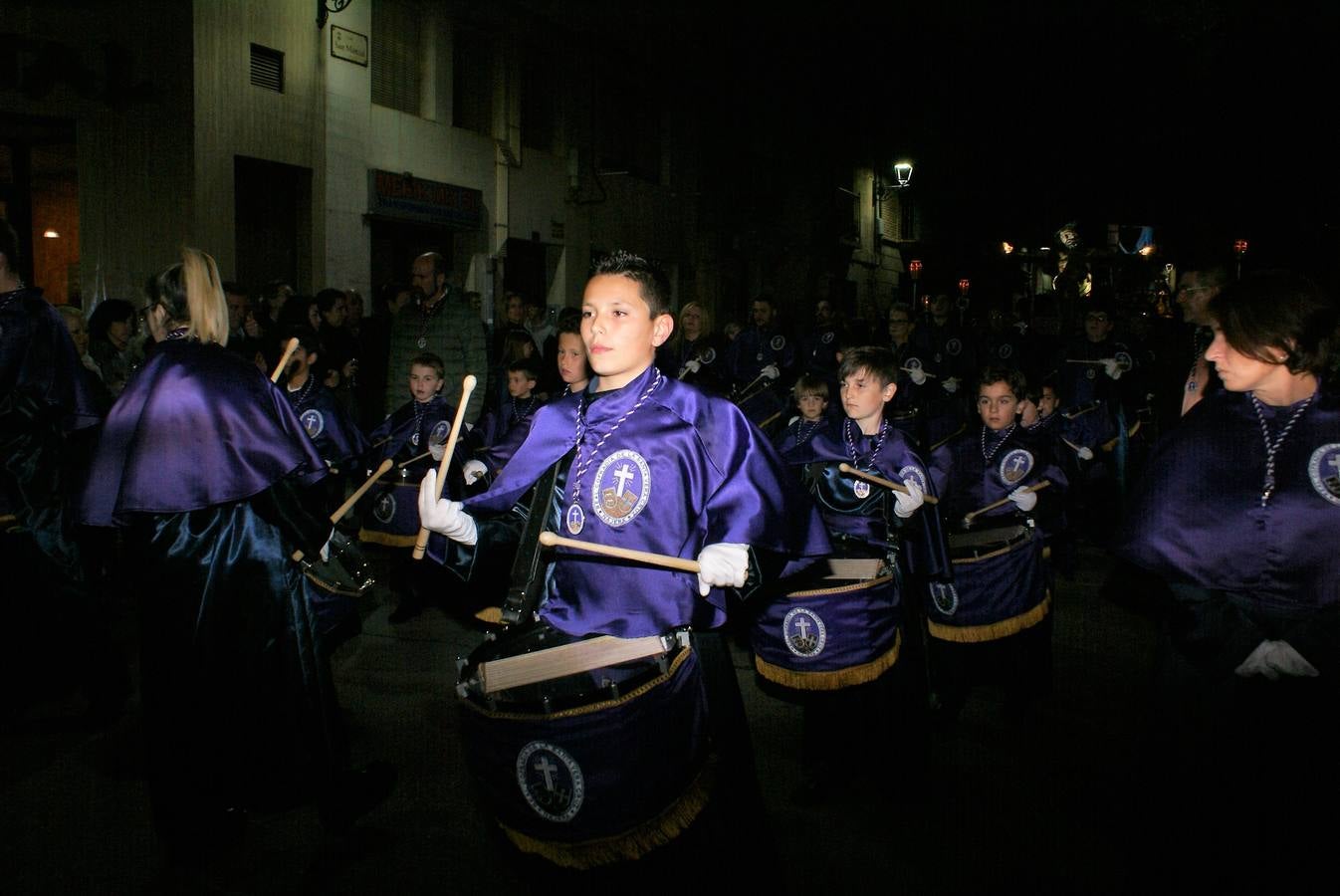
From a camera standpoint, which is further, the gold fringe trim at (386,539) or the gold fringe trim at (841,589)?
the gold fringe trim at (386,539)

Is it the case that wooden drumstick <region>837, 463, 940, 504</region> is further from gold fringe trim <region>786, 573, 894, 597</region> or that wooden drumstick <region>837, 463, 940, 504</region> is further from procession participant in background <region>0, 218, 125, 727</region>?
procession participant in background <region>0, 218, 125, 727</region>

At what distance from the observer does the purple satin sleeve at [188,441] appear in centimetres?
360

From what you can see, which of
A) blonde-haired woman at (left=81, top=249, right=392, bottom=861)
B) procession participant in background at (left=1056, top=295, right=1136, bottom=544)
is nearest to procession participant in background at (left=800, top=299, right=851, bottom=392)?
procession participant in background at (left=1056, top=295, right=1136, bottom=544)

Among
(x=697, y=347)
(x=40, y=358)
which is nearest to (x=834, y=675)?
(x=40, y=358)

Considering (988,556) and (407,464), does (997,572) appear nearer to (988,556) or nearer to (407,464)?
(988,556)

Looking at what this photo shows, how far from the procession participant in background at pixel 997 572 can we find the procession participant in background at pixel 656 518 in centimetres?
246

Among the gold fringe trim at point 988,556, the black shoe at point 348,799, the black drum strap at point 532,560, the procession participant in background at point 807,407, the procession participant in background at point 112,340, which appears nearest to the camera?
the black drum strap at point 532,560

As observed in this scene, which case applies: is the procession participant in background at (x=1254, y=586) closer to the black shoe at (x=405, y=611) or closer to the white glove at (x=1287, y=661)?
the white glove at (x=1287, y=661)

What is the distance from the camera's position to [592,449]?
3.12 m

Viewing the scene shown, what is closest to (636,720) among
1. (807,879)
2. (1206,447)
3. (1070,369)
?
(807,879)

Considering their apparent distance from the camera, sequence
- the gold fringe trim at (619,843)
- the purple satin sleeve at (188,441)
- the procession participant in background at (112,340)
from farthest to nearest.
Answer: the procession participant in background at (112,340) < the purple satin sleeve at (188,441) < the gold fringe trim at (619,843)

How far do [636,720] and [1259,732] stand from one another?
1.79m

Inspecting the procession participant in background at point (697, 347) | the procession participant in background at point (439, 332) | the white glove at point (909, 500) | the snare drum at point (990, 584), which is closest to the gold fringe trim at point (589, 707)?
the white glove at point (909, 500)

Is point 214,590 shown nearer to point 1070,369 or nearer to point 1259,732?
point 1259,732
